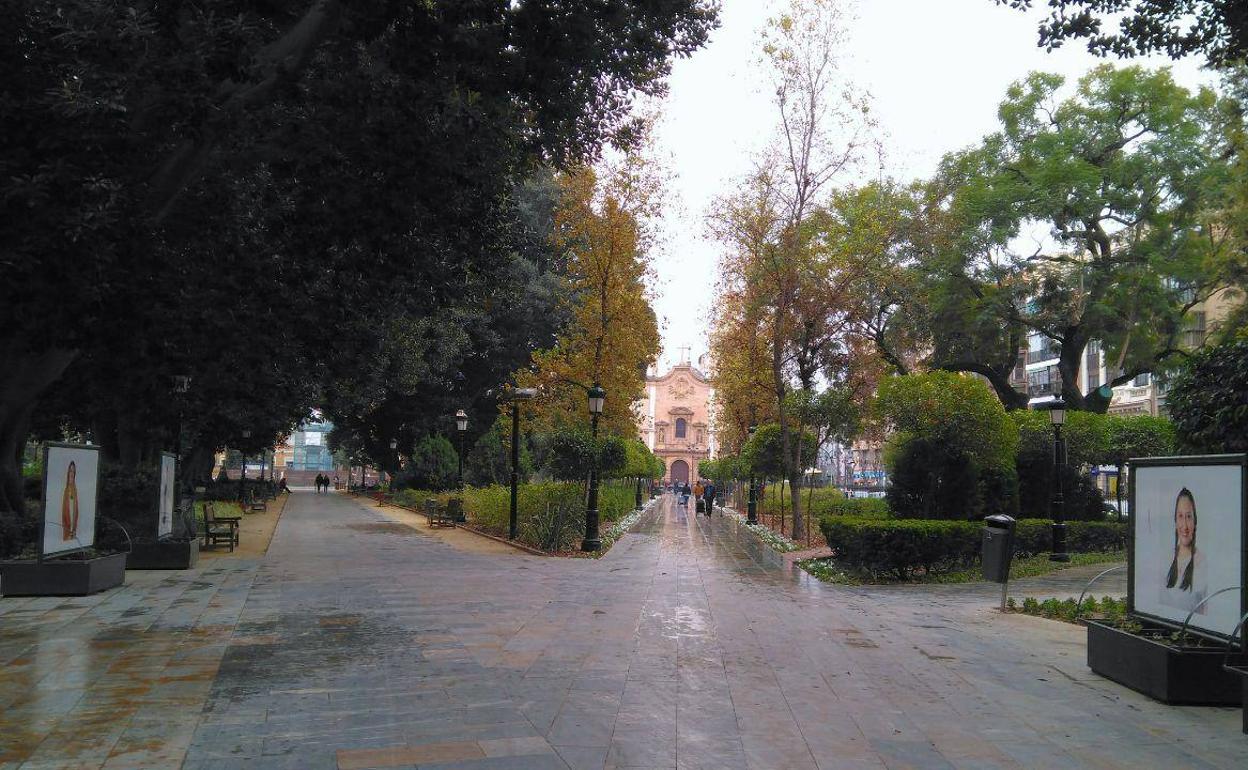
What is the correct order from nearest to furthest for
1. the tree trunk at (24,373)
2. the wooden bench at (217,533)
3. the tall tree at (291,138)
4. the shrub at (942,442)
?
the tall tree at (291,138), the tree trunk at (24,373), the shrub at (942,442), the wooden bench at (217,533)

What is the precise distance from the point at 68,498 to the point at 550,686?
282 inches

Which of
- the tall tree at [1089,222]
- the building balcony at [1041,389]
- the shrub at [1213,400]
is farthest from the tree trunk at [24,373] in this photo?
the building balcony at [1041,389]

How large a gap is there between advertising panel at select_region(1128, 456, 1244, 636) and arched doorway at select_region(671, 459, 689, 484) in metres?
91.2

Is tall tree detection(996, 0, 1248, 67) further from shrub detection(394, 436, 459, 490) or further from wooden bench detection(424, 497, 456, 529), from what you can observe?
shrub detection(394, 436, 459, 490)

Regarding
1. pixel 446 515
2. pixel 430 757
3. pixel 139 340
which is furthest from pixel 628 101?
pixel 446 515

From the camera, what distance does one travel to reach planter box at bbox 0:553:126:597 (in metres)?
10.4

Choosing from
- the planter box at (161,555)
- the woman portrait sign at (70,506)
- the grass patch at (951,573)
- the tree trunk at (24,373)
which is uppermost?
the tree trunk at (24,373)

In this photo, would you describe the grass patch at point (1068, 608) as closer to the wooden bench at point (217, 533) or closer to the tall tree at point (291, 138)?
the tall tree at point (291, 138)

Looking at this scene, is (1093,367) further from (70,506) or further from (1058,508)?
(70,506)

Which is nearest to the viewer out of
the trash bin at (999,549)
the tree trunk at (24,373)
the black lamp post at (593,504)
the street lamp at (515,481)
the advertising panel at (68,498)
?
the tree trunk at (24,373)

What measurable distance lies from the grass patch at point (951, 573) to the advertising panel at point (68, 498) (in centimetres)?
1125

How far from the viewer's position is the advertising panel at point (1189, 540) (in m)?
5.89

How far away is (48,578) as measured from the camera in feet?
34.4

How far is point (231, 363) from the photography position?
14945mm
